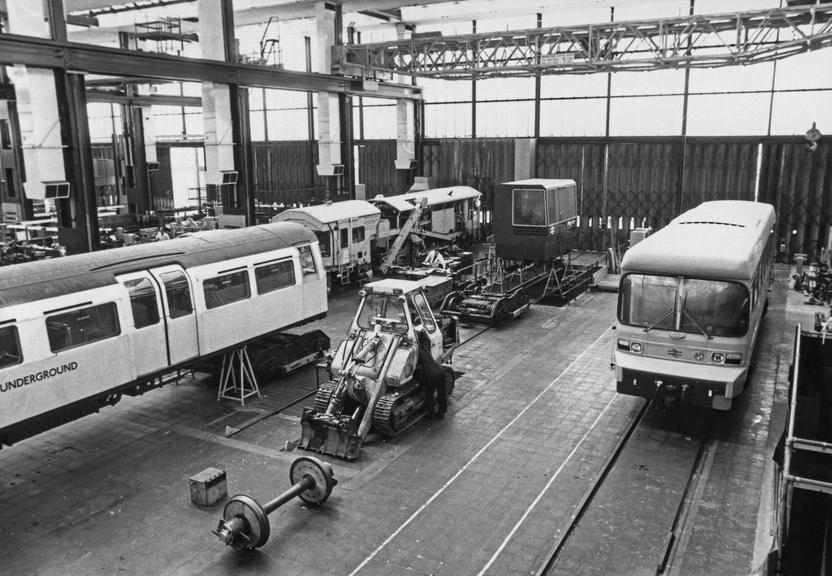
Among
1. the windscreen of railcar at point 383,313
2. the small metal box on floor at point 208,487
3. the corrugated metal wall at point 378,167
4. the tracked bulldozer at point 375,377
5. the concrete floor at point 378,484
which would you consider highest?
the corrugated metal wall at point 378,167

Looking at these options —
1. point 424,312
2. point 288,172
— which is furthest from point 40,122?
point 288,172

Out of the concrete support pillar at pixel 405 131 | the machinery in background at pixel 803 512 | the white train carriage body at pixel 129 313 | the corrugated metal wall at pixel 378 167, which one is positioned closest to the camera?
the machinery in background at pixel 803 512

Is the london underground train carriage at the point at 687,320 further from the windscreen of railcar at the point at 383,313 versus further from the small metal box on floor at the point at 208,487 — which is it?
the small metal box on floor at the point at 208,487

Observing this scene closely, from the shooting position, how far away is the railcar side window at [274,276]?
1398cm

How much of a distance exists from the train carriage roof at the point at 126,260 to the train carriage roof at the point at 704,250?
297 inches

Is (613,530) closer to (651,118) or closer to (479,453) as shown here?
(479,453)

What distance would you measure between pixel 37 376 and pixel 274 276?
5.52m

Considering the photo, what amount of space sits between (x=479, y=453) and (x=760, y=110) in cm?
2221

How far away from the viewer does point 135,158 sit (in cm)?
3722

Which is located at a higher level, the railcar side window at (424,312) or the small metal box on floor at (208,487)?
the railcar side window at (424,312)

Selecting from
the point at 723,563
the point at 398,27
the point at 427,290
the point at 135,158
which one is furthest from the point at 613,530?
the point at 135,158

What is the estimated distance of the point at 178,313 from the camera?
12086 millimetres

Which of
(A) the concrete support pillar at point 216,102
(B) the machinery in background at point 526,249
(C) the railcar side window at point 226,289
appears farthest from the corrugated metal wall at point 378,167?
(C) the railcar side window at point 226,289

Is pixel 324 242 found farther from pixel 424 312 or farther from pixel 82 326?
pixel 82 326
